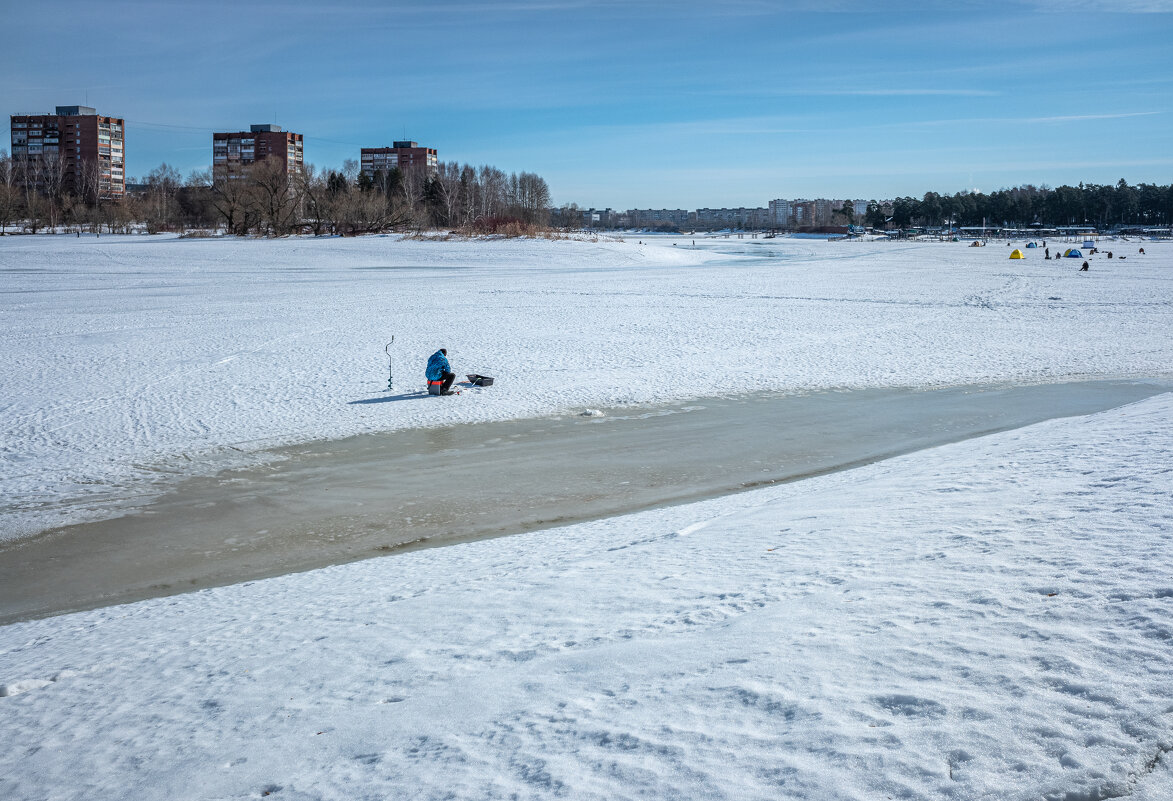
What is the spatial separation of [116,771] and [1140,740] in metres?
4.68

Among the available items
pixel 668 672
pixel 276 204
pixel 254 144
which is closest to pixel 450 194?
pixel 276 204

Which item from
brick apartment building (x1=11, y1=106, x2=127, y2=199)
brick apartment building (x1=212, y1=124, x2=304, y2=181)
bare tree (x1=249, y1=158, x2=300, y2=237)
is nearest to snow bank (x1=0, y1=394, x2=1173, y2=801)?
bare tree (x1=249, y1=158, x2=300, y2=237)

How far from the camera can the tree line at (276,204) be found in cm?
8069

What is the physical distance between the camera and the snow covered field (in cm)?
1273

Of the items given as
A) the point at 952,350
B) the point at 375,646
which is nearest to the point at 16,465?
the point at 375,646

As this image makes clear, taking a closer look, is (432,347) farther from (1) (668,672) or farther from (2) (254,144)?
(2) (254,144)

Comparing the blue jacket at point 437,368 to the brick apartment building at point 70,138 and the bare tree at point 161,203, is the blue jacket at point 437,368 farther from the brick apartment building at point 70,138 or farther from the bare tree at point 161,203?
the brick apartment building at point 70,138

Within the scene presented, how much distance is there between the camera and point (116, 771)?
14.0ft

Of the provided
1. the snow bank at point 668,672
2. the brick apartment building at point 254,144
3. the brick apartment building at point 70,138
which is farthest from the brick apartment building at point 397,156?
the snow bank at point 668,672

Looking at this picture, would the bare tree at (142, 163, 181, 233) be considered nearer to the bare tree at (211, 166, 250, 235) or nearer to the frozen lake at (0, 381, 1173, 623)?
the bare tree at (211, 166, 250, 235)

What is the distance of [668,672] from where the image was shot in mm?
4625

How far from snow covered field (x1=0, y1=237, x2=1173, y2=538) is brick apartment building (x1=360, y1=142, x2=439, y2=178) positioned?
459 feet

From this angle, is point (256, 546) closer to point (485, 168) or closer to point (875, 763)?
point (875, 763)

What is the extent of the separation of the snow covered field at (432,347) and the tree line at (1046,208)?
137m
